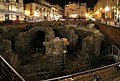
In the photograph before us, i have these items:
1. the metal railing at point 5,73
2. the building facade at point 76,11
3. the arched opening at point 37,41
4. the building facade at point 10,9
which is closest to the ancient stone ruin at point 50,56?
the arched opening at point 37,41

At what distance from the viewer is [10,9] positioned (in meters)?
35.7

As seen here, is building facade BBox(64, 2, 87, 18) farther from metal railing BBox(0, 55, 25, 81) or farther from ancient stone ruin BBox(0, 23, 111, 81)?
metal railing BBox(0, 55, 25, 81)

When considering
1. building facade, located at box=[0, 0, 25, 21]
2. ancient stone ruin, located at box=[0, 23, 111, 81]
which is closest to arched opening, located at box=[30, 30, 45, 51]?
ancient stone ruin, located at box=[0, 23, 111, 81]

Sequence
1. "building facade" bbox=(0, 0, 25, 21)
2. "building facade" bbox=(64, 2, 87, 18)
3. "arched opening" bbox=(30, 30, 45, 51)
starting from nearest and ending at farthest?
"arched opening" bbox=(30, 30, 45, 51), "building facade" bbox=(0, 0, 25, 21), "building facade" bbox=(64, 2, 87, 18)

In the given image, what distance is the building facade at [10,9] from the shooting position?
32594mm

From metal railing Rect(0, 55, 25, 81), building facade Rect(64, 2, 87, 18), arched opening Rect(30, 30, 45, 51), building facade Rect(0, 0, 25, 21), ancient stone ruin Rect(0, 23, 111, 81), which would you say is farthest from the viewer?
building facade Rect(64, 2, 87, 18)

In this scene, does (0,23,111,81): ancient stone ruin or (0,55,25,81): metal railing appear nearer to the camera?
(0,55,25,81): metal railing

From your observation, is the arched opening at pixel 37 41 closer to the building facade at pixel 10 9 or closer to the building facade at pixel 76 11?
the building facade at pixel 10 9

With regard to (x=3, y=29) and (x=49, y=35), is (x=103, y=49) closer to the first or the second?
(x=49, y=35)

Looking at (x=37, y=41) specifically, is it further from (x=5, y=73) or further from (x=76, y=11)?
(x=76, y=11)

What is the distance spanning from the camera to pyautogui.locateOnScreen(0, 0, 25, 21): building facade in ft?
107

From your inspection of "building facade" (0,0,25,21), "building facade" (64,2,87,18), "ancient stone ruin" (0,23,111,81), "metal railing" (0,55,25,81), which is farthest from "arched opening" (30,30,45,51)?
"building facade" (64,2,87,18)

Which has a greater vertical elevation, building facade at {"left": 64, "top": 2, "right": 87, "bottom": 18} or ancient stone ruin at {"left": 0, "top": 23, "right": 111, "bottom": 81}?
building facade at {"left": 64, "top": 2, "right": 87, "bottom": 18}

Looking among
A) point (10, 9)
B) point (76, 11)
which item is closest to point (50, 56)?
point (10, 9)
